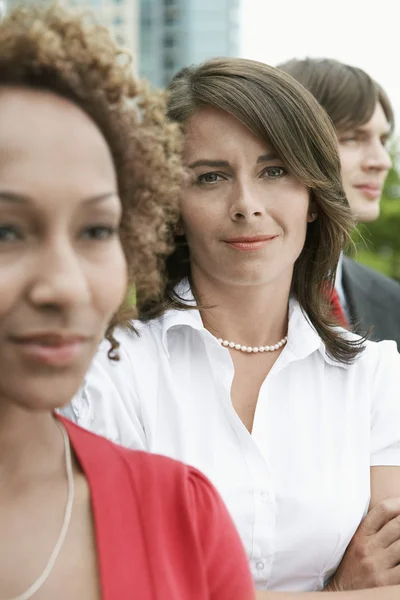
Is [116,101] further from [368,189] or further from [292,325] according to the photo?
[368,189]

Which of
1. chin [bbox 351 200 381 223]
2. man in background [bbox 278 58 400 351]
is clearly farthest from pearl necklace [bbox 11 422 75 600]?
chin [bbox 351 200 381 223]

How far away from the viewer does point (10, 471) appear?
1540mm

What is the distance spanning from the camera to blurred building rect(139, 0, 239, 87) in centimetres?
7719

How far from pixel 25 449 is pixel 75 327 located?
30 cm

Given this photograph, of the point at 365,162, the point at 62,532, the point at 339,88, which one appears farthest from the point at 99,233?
the point at 365,162

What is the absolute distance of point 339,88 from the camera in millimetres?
4285

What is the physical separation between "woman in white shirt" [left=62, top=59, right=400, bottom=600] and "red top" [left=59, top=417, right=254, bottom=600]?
768 millimetres

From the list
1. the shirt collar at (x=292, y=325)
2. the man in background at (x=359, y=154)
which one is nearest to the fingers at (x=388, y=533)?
the shirt collar at (x=292, y=325)

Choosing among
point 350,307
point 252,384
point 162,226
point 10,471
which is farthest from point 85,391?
point 350,307

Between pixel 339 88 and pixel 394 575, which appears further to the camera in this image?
pixel 339 88

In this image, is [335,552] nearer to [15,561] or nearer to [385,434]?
[385,434]

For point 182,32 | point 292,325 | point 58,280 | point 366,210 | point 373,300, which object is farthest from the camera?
point 182,32

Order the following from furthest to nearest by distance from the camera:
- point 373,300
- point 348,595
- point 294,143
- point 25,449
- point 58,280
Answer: point 373,300, point 294,143, point 348,595, point 25,449, point 58,280

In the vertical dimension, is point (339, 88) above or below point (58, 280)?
above
